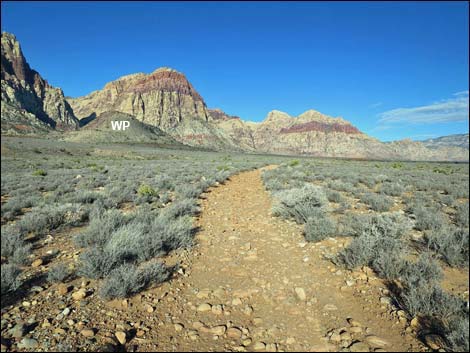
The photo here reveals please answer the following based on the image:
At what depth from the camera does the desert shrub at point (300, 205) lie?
7922mm

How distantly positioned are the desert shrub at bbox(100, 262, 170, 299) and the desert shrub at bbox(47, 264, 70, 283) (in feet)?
2.28

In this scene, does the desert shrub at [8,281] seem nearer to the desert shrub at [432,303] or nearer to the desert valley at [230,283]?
the desert valley at [230,283]

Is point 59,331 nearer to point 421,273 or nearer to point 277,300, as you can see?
point 277,300

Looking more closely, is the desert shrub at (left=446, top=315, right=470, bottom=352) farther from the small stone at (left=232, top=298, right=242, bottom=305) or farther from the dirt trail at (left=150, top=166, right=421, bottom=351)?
the small stone at (left=232, top=298, right=242, bottom=305)

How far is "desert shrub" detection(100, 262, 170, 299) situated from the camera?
372 centimetres

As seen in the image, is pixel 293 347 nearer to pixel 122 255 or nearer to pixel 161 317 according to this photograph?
pixel 161 317

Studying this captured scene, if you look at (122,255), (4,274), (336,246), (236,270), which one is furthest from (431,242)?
(4,274)

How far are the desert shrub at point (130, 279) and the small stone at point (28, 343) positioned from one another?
94cm

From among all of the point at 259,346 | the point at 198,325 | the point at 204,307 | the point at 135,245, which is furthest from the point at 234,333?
the point at 135,245

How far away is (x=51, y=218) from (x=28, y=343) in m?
4.42

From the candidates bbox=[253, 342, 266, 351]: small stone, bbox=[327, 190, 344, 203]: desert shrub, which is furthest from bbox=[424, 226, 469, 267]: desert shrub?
bbox=[327, 190, 344, 203]: desert shrub

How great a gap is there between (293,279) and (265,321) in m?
1.24

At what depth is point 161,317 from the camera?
3.55 metres

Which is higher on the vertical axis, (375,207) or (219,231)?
(375,207)
